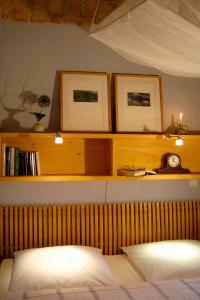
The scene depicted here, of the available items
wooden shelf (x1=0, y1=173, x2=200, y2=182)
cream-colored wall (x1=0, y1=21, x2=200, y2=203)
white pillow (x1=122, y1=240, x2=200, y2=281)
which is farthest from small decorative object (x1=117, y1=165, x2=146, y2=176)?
white pillow (x1=122, y1=240, x2=200, y2=281)

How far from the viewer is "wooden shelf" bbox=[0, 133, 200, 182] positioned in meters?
2.80

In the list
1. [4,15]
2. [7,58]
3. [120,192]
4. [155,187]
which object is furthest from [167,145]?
[4,15]

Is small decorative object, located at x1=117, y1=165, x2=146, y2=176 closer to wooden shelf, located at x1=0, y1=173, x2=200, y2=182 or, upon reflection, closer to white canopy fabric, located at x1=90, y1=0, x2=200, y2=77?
wooden shelf, located at x1=0, y1=173, x2=200, y2=182

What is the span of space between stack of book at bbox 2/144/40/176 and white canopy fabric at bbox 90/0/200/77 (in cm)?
121

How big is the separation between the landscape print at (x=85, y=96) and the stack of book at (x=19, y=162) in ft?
2.09

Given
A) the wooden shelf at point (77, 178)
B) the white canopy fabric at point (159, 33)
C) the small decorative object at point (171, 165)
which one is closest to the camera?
the white canopy fabric at point (159, 33)

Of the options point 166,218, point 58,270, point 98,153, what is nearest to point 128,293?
point 58,270

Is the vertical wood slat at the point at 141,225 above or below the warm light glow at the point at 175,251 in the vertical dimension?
above

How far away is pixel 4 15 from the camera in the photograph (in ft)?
9.52

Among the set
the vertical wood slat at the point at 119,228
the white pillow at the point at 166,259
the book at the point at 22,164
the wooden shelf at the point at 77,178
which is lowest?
the white pillow at the point at 166,259

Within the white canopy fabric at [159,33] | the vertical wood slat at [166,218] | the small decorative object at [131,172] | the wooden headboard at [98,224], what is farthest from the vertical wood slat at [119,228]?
the white canopy fabric at [159,33]

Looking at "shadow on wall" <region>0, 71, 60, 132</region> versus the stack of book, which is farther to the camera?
"shadow on wall" <region>0, 71, 60, 132</region>

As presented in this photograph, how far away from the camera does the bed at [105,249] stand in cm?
205

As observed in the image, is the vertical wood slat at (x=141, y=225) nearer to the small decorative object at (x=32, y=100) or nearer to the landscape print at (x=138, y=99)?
the landscape print at (x=138, y=99)
